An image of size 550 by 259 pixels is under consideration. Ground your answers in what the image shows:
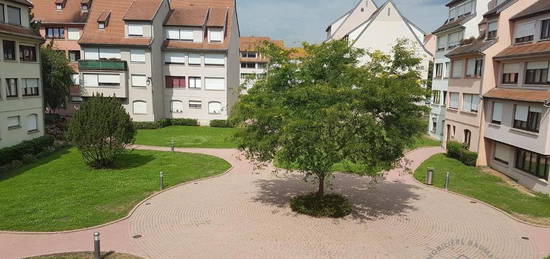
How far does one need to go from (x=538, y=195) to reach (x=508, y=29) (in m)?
11.6

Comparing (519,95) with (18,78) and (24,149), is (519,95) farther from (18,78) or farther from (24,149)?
(18,78)

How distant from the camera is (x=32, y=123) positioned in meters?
28.8

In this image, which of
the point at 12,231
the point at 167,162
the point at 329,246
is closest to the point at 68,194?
the point at 12,231

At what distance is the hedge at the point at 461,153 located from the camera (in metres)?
27.6

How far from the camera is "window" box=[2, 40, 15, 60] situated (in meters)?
25.8

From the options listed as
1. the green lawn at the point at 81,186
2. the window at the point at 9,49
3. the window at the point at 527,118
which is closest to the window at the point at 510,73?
the window at the point at 527,118

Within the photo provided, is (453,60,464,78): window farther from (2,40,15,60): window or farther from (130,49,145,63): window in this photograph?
(2,40,15,60): window

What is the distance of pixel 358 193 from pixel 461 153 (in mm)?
12567

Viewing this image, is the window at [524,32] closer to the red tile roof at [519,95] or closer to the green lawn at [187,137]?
the red tile roof at [519,95]

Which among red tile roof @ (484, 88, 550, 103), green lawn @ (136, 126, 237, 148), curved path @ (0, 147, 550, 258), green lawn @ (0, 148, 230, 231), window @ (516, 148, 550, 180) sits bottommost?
curved path @ (0, 147, 550, 258)

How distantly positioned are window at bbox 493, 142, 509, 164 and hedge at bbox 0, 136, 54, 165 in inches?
1251

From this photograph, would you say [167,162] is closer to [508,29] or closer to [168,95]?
[168,95]

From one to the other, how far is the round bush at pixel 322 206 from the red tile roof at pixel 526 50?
14603 millimetres

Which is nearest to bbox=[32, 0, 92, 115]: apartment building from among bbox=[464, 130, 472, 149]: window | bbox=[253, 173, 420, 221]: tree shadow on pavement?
bbox=[253, 173, 420, 221]: tree shadow on pavement
